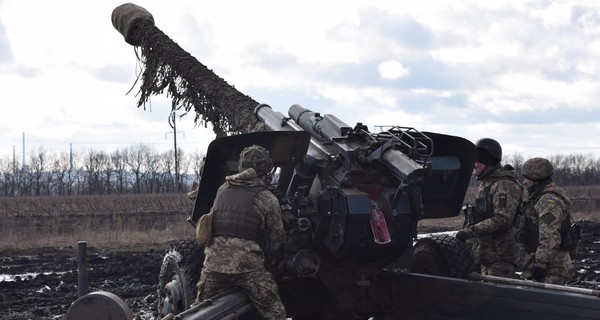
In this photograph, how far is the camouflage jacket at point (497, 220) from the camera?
6.95 metres

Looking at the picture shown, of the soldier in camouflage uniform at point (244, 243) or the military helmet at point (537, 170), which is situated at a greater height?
the military helmet at point (537, 170)

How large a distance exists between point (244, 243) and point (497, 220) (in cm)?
249

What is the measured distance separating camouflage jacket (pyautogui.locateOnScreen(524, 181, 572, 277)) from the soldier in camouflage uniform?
226 centimetres

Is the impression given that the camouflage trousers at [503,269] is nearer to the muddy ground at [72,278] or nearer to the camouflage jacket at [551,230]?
the camouflage jacket at [551,230]

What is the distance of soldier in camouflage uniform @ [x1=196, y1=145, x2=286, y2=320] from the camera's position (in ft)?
18.3

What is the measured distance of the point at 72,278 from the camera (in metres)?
13.2

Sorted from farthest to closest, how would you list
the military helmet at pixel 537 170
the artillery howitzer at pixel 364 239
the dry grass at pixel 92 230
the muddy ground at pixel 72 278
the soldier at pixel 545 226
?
the dry grass at pixel 92 230 < the muddy ground at pixel 72 278 < the military helmet at pixel 537 170 < the soldier at pixel 545 226 < the artillery howitzer at pixel 364 239

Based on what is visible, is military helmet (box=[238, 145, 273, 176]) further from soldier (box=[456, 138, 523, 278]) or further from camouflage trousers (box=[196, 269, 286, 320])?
soldier (box=[456, 138, 523, 278])

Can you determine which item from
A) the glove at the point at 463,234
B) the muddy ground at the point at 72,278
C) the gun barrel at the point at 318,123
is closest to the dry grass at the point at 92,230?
the muddy ground at the point at 72,278

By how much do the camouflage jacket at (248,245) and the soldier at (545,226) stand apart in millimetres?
2256

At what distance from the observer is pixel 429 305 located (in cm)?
619

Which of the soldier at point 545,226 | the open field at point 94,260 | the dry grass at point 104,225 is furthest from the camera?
the dry grass at point 104,225

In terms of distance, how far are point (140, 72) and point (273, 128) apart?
313 centimetres

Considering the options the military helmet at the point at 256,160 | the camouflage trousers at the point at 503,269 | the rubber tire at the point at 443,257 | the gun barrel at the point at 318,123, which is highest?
the gun barrel at the point at 318,123
